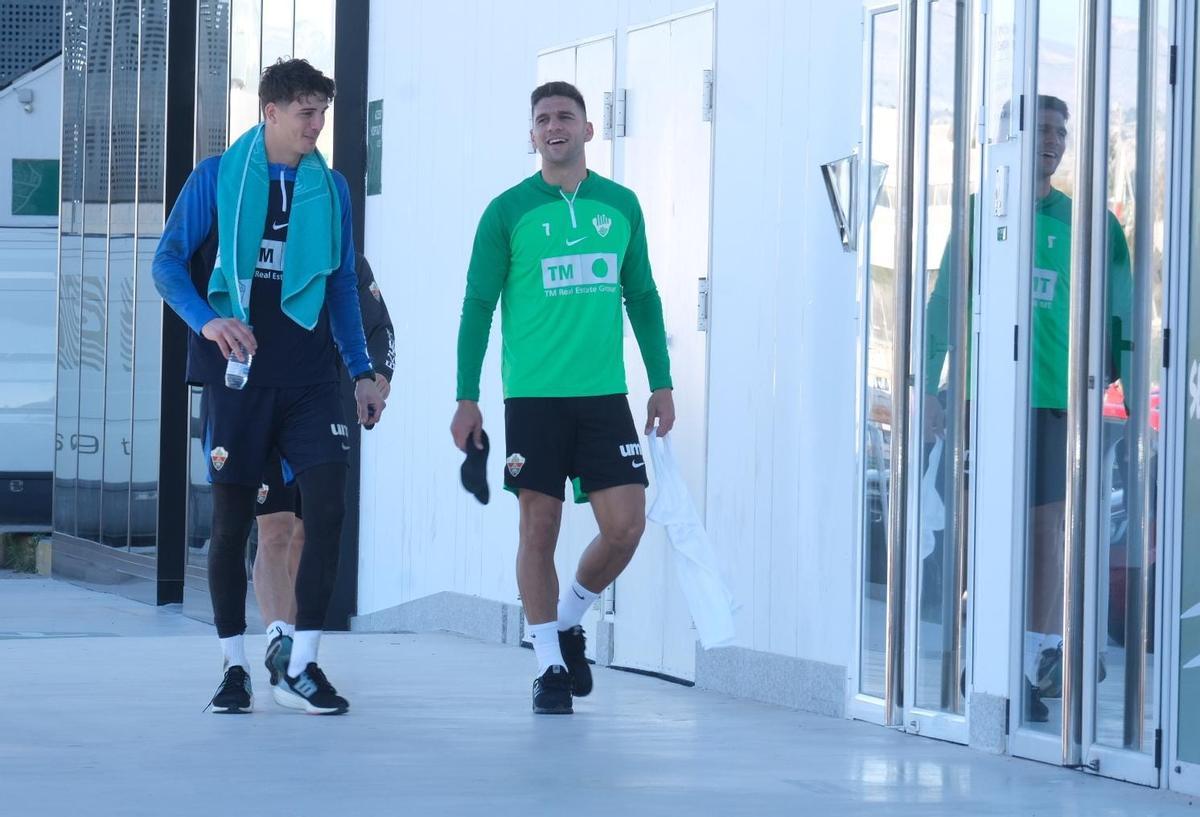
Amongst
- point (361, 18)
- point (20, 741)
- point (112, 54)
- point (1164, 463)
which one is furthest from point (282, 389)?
point (112, 54)

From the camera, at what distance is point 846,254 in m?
6.09

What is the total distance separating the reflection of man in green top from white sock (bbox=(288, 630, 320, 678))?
187cm

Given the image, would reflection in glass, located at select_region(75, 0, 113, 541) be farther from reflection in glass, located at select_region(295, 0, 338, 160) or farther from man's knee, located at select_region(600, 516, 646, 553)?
man's knee, located at select_region(600, 516, 646, 553)

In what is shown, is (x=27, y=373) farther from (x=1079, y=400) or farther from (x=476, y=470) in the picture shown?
(x=1079, y=400)

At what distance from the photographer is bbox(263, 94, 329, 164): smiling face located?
5.86 metres

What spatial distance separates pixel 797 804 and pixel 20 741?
6.34 ft

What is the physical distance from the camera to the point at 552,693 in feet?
19.5

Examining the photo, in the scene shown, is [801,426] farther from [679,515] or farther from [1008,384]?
[1008,384]

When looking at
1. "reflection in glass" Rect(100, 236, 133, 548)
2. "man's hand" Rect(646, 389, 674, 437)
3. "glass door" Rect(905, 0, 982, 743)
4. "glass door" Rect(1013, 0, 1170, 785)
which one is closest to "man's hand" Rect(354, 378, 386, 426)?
"man's hand" Rect(646, 389, 674, 437)

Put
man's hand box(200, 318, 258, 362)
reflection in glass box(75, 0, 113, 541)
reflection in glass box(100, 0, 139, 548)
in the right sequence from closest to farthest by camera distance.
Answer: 1. man's hand box(200, 318, 258, 362)
2. reflection in glass box(100, 0, 139, 548)
3. reflection in glass box(75, 0, 113, 541)

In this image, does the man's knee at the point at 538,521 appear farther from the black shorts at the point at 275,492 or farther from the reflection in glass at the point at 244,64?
the reflection in glass at the point at 244,64

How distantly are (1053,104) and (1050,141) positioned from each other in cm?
9

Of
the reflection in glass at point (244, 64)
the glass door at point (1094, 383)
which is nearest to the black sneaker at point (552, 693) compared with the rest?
the glass door at point (1094, 383)

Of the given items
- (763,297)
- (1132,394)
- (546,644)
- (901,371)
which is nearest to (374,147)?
(763,297)
